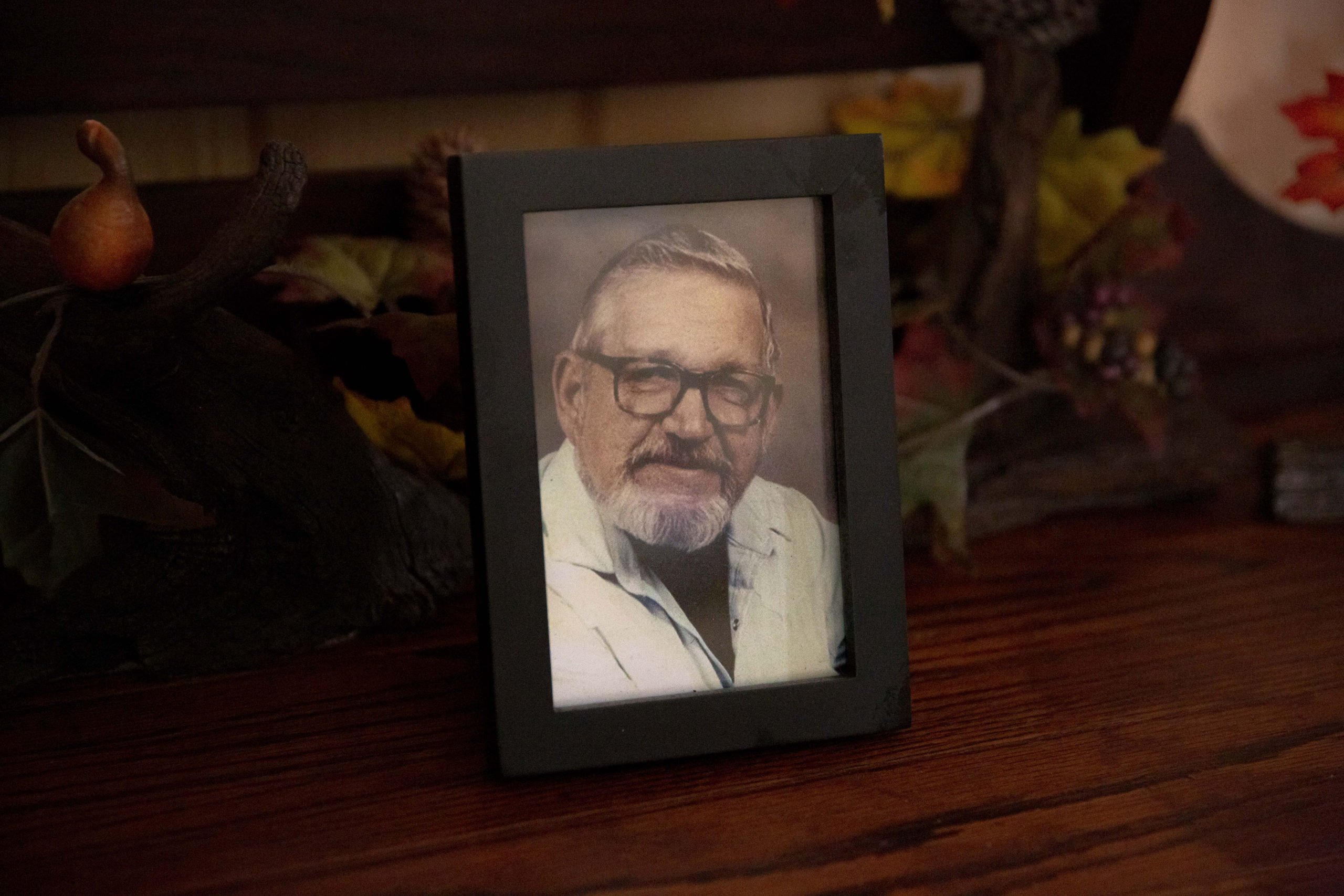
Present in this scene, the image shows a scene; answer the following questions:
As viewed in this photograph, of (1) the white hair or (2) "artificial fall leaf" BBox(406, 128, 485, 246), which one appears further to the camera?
(2) "artificial fall leaf" BBox(406, 128, 485, 246)

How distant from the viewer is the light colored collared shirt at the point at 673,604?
0.56 meters

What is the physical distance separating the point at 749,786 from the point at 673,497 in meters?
0.14

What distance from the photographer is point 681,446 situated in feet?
1.88

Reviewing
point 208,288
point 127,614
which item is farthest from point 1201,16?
point 127,614

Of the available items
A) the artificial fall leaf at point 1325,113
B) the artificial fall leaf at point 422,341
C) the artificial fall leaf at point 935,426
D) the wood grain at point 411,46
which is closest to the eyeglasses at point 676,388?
→ the artificial fall leaf at point 422,341

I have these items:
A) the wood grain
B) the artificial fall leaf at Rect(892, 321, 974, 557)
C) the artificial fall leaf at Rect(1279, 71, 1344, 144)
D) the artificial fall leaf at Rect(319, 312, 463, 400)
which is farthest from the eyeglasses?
the artificial fall leaf at Rect(1279, 71, 1344, 144)

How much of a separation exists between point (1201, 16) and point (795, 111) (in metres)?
0.32

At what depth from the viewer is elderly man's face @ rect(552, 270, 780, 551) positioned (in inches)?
22.2

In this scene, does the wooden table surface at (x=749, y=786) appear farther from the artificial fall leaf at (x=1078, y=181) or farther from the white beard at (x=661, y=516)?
the artificial fall leaf at (x=1078, y=181)

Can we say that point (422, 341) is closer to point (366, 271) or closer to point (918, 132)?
point (366, 271)

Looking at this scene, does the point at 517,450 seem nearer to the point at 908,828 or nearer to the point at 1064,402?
the point at 908,828

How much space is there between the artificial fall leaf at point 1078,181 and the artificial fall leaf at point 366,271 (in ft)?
1.64

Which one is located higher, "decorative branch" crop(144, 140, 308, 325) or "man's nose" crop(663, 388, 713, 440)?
"decorative branch" crop(144, 140, 308, 325)

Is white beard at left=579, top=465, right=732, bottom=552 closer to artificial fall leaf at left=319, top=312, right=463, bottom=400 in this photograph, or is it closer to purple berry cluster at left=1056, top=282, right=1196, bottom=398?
artificial fall leaf at left=319, top=312, right=463, bottom=400
